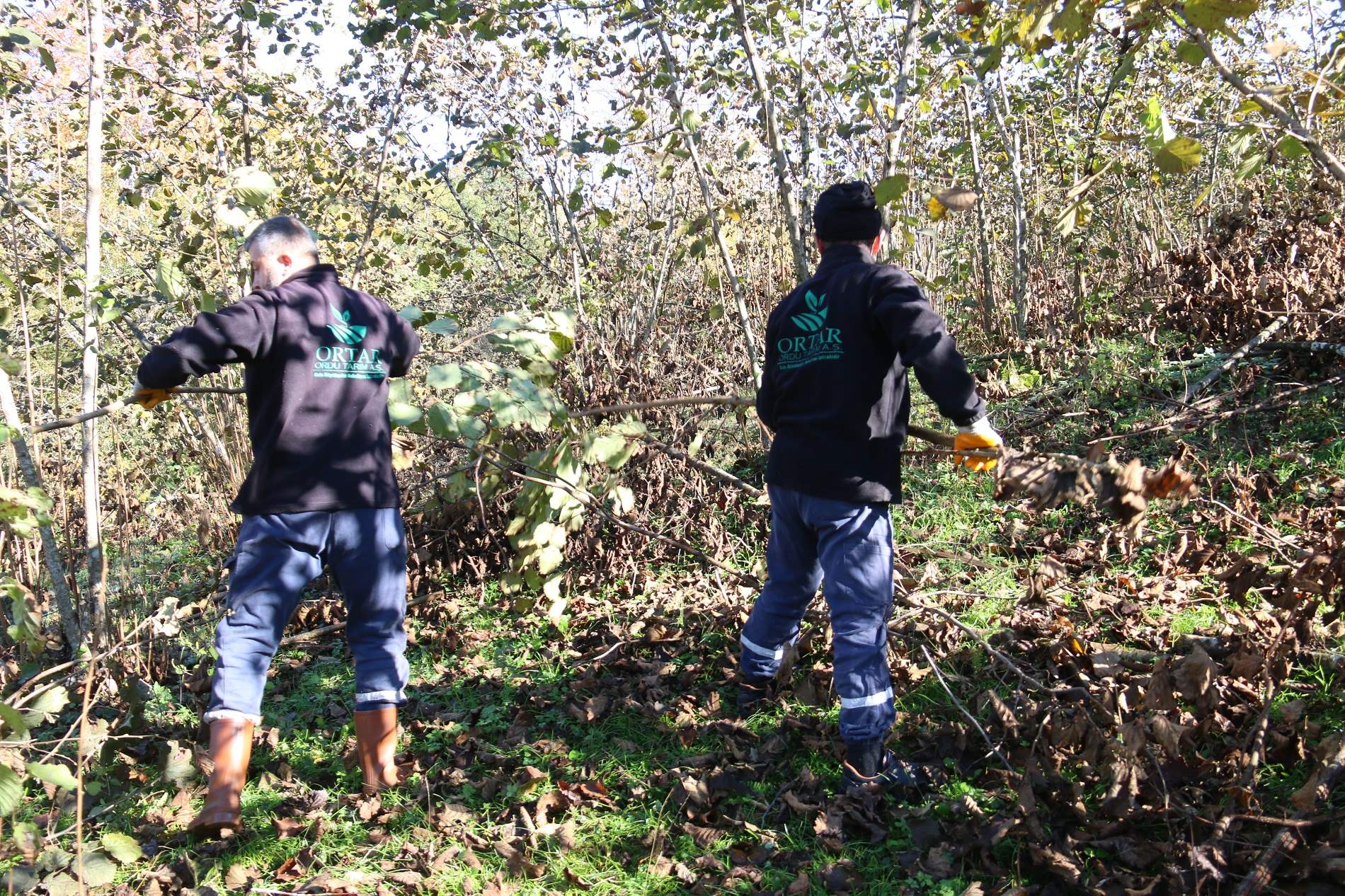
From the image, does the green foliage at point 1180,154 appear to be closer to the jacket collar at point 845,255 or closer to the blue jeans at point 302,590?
the jacket collar at point 845,255

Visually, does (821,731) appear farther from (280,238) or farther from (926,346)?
(280,238)

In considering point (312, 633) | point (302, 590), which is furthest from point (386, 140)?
point (302, 590)

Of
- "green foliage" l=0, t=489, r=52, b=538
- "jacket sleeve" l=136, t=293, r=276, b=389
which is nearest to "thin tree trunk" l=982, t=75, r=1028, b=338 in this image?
"jacket sleeve" l=136, t=293, r=276, b=389

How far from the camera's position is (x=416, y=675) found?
4059 millimetres

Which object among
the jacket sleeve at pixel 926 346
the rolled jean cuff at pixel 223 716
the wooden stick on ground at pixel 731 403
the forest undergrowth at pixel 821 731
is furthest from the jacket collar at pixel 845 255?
the rolled jean cuff at pixel 223 716

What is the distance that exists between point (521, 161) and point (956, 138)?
457cm

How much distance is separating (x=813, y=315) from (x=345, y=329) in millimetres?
1488

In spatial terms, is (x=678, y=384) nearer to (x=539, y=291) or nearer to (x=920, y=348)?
(x=539, y=291)

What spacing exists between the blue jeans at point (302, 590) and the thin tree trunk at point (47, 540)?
105 cm

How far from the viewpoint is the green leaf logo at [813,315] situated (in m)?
2.96

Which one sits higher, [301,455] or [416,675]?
[301,455]

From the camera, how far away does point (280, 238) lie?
311 cm

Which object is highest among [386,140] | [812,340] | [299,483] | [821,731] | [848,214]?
[386,140]

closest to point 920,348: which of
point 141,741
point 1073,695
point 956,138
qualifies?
point 1073,695
